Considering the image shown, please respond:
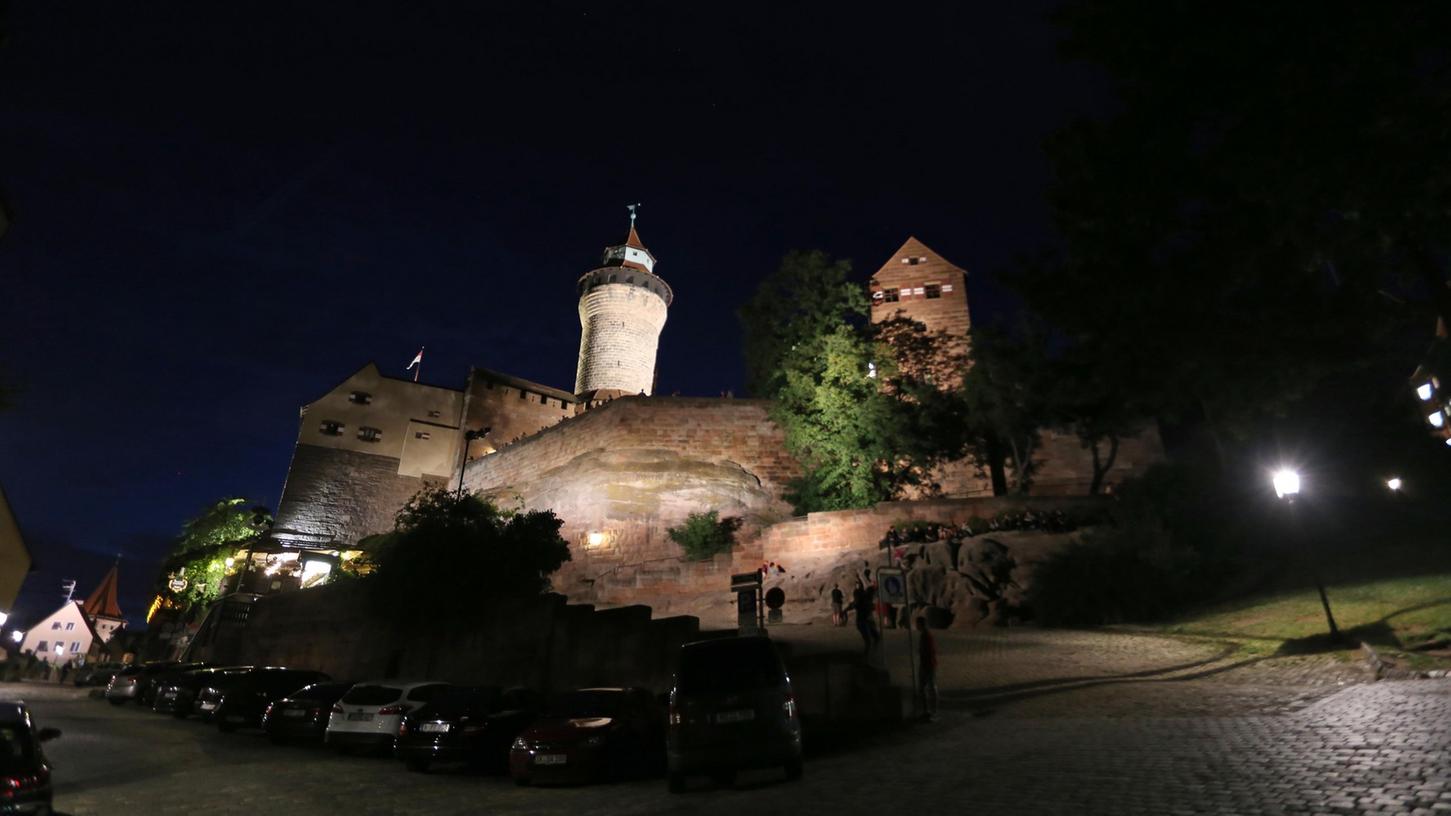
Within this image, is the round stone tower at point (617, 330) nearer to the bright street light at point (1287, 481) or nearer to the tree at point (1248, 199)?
the tree at point (1248, 199)

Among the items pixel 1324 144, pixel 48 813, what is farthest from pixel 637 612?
pixel 1324 144

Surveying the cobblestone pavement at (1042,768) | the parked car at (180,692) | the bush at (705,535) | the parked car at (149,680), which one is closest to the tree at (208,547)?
the parked car at (149,680)

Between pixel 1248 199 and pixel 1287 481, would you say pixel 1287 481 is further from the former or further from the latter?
pixel 1248 199

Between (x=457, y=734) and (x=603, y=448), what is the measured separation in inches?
938

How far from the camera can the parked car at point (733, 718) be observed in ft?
24.6

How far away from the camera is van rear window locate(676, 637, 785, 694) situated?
7793mm

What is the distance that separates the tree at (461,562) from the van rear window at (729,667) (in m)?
11.7

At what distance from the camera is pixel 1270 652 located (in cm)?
1209

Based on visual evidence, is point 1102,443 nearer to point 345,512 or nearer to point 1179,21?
point 1179,21

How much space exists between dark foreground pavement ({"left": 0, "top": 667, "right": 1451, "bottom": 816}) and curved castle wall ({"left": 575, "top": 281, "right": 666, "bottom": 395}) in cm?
4224

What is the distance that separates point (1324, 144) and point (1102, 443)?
24.4 metres

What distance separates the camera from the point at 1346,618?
42.4 ft

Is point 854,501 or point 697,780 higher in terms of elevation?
point 854,501

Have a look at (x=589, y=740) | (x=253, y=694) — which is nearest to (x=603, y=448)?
(x=253, y=694)
